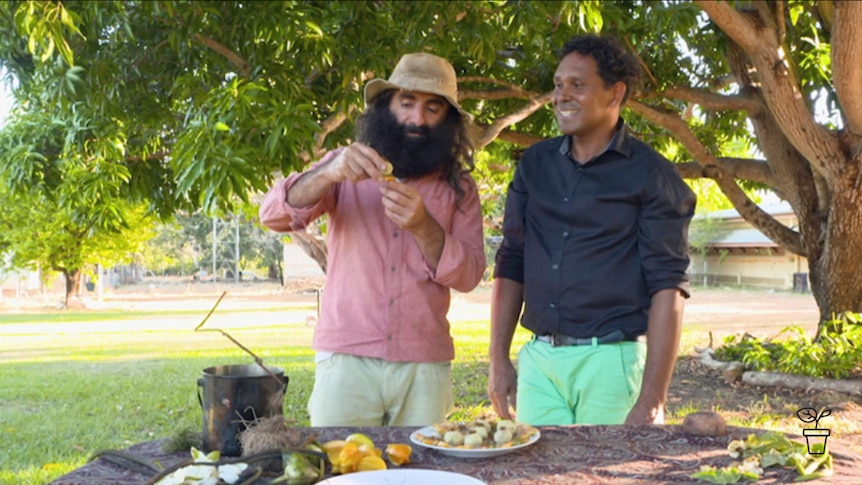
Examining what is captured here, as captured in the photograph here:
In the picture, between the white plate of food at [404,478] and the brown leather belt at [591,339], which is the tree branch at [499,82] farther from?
the white plate of food at [404,478]

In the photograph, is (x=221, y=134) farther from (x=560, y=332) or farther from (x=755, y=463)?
(x=755, y=463)

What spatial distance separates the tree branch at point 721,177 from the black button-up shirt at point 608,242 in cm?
452

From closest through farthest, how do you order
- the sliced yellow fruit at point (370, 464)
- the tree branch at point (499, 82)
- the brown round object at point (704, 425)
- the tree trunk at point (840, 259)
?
the sliced yellow fruit at point (370, 464) < the brown round object at point (704, 425) < the tree branch at point (499, 82) < the tree trunk at point (840, 259)

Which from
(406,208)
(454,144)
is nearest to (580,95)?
(454,144)

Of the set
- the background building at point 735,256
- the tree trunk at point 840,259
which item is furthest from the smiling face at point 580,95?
the background building at point 735,256

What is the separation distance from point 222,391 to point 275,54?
11.7 ft

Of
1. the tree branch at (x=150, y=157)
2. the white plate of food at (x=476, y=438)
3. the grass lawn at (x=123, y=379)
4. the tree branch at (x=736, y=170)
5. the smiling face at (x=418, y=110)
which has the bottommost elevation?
the grass lawn at (x=123, y=379)

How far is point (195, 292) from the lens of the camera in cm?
4116

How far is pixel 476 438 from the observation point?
2.15m

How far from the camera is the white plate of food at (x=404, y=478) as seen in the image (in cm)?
185

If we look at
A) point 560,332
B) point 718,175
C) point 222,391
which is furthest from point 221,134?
point 718,175

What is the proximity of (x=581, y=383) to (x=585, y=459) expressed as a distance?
28.4 inches

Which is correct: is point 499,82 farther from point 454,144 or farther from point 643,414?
point 643,414

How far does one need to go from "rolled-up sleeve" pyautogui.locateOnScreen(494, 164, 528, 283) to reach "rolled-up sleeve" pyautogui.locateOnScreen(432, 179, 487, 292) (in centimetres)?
14
